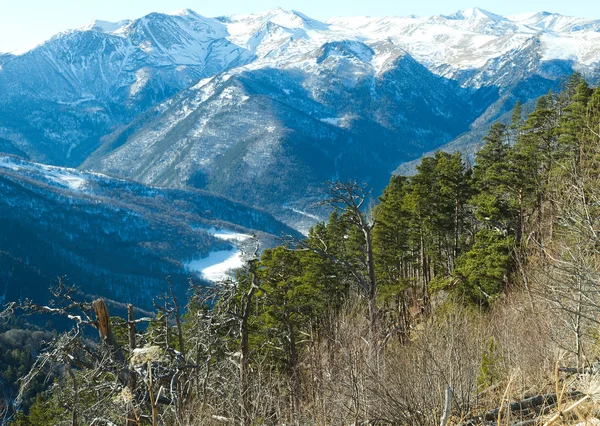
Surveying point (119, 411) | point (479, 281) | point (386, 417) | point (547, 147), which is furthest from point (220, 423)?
point (547, 147)

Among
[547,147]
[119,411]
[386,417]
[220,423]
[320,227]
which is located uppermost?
[386,417]

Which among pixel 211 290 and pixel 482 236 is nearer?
pixel 211 290

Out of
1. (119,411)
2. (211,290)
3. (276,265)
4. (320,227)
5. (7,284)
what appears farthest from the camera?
(7,284)

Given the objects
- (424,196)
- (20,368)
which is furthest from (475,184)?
(20,368)

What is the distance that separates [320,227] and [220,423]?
25637mm

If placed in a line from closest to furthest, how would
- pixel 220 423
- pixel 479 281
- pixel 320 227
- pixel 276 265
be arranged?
1. pixel 220 423
2. pixel 479 281
3. pixel 276 265
4. pixel 320 227

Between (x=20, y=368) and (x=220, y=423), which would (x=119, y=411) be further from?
(x=20, y=368)

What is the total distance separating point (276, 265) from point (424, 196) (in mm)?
10385

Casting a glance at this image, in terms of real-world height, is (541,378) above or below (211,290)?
above

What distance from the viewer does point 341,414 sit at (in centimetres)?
795

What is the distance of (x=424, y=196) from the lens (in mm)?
32750

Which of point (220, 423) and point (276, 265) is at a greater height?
point (220, 423)

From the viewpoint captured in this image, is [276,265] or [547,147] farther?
[547,147]

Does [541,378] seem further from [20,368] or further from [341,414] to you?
[20,368]
